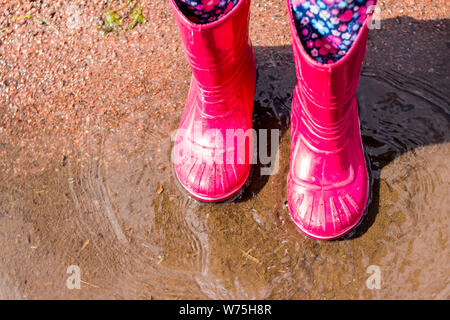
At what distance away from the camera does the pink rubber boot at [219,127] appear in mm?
1585

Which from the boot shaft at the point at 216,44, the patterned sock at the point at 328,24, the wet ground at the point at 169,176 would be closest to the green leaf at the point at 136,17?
the wet ground at the point at 169,176

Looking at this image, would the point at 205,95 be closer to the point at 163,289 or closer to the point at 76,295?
the point at 163,289

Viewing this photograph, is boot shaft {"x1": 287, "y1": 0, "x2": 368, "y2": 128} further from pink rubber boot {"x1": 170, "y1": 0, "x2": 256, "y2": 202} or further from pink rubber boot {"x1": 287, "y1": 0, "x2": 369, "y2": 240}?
pink rubber boot {"x1": 170, "y1": 0, "x2": 256, "y2": 202}

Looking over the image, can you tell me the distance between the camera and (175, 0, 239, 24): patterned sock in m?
1.44

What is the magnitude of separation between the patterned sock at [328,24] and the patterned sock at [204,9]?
9.5 inches

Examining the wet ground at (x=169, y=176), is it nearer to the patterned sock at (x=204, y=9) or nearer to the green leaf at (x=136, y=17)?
the green leaf at (x=136, y=17)

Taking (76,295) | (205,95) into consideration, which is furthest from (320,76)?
(76,295)

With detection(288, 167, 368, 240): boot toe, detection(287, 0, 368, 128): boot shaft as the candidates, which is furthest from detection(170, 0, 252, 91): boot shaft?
detection(288, 167, 368, 240): boot toe

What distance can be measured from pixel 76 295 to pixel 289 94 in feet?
3.96

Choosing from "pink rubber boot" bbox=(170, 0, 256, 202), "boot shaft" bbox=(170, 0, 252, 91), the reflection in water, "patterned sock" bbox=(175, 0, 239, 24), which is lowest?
the reflection in water

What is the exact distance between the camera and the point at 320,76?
132 cm

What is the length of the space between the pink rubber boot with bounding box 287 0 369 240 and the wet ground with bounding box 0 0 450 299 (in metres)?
0.08

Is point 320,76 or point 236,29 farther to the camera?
point 236,29

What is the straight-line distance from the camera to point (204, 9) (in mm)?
1453
